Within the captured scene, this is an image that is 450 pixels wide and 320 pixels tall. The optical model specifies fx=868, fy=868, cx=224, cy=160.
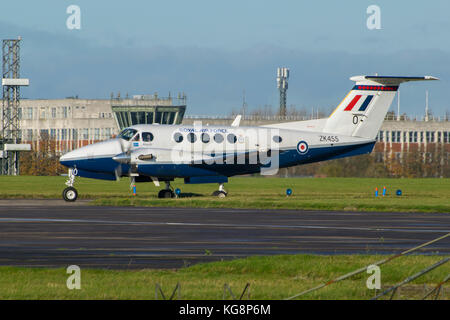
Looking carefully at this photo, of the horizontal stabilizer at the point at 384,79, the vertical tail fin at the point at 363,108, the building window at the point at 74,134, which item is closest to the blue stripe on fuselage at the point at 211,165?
the vertical tail fin at the point at 363,108

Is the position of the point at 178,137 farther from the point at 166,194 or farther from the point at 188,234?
the point at 188,234

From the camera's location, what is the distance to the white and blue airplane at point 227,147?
44.9 meters

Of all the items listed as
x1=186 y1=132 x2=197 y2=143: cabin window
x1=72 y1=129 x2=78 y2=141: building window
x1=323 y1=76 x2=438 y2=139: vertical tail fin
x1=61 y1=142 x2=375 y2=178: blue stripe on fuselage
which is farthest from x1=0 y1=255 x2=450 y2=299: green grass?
x1=72 y1=129 x2=78 y2=141: building window

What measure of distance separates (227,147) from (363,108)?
805 cm

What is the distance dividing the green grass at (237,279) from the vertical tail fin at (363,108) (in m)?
29.6

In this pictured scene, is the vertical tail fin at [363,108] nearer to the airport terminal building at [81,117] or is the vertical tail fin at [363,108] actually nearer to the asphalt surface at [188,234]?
the asphalt surface at [188,234]

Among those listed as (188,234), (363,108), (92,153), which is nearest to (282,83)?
(363,108)

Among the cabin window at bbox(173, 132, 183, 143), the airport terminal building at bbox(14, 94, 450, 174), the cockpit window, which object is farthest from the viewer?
the airport terminal building at bbox(14, 94, 450, 174)

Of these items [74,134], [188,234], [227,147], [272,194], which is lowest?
[272,194]

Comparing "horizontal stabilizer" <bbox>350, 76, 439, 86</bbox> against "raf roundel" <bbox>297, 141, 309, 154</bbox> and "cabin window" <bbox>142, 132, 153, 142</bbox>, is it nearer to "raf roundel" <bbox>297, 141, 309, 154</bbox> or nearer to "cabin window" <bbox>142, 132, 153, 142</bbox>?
"raf roundel" <bbox>297, 141, 309, 154</bbox>

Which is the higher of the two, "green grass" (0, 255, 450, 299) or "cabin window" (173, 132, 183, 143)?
"cabin window" (173, 132, 183, 143)

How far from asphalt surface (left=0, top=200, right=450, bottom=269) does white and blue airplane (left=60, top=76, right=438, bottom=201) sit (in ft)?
24.6

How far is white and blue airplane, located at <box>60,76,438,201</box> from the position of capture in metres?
44.9

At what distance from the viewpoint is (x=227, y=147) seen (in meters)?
47.6
